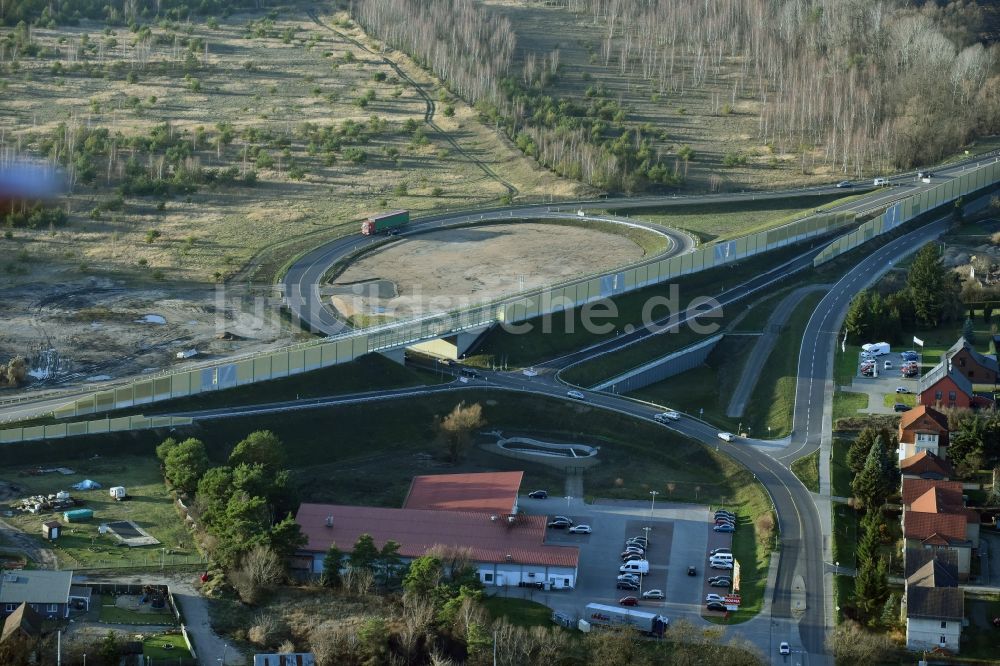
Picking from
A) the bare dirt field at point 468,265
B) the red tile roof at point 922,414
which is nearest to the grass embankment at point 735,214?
the bare dirt field at point 468,265

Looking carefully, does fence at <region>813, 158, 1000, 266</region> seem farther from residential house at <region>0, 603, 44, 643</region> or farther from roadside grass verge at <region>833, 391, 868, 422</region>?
residential house at <region>0, 603, 44, 643</region>

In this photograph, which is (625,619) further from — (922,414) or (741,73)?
(741,73)

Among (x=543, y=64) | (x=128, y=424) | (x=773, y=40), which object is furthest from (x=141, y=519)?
(x=773, y=40)

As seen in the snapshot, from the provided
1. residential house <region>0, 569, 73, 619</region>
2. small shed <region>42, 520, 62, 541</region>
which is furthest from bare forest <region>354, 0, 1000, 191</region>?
residential house <region>0, 569, 73, 619</region>

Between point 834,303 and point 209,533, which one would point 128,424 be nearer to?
point 209,533

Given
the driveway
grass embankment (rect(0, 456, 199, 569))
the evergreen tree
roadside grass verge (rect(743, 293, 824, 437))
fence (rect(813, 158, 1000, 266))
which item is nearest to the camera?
the driveway

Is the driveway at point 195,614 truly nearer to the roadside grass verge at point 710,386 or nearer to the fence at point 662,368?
the roadside grass verge at point 710,386
